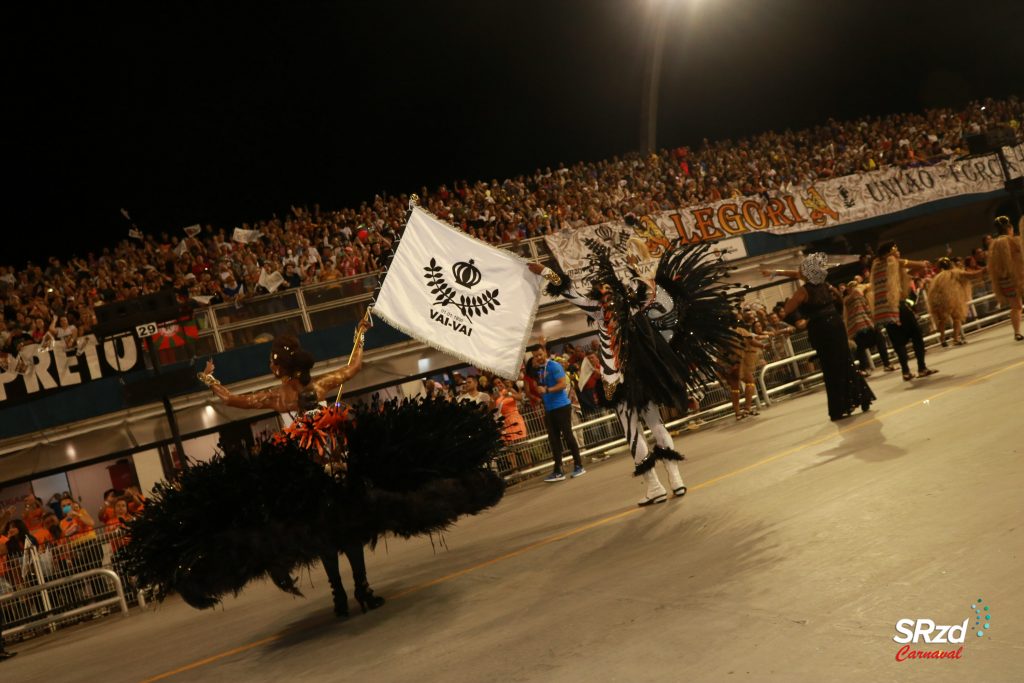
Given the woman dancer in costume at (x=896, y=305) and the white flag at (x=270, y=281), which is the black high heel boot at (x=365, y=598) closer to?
the woman dancer in costume at (x=896, y=305)

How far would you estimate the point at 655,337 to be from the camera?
717 cm

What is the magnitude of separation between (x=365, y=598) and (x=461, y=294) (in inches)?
104

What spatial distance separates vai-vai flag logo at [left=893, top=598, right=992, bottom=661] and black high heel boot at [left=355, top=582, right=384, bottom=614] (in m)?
3.68

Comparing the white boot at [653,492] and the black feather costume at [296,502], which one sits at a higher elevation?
the black feather costume at [296,502]

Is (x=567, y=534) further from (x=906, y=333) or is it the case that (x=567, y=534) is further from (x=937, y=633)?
(x=906, y=333)

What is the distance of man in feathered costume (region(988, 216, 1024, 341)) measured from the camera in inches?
→ 500

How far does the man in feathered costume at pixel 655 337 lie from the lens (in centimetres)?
714

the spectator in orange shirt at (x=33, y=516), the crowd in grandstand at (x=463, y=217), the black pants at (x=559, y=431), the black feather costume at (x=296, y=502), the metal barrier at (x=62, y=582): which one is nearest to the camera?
the black feather costume at (x=296, y=502)

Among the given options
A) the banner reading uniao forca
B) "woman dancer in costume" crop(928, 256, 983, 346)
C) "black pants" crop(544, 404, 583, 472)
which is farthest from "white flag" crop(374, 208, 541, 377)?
the banner reading uniao forca

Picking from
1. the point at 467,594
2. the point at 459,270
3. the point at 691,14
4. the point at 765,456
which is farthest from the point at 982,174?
the point at 467,594

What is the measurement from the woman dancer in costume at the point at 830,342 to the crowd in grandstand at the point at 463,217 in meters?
9.55

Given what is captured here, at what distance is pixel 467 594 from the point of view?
5.69 meters

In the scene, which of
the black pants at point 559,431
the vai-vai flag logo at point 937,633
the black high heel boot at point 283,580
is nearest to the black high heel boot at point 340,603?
the black high heel boot at point 283,580

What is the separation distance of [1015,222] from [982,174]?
10.00 feet
